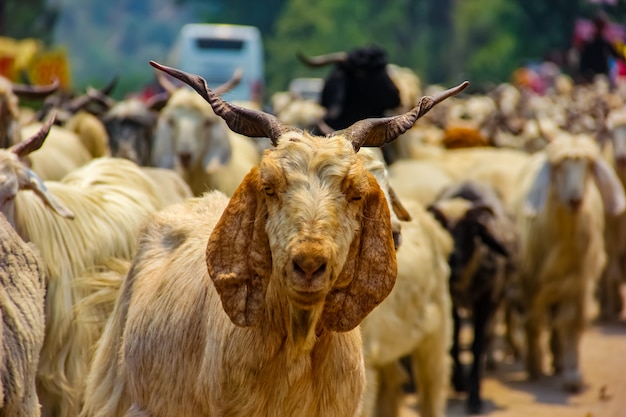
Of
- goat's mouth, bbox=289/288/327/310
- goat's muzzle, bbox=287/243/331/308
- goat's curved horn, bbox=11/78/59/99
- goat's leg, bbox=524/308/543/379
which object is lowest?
goat's leg, bbox=524/308/543/379

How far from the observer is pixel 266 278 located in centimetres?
495

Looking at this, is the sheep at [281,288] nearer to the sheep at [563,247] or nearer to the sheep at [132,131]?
the sheep at [132,131]

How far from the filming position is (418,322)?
8859 millimetres

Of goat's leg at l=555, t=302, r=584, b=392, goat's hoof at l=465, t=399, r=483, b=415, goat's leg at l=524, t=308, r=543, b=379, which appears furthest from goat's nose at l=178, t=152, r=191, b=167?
goat's leg at l=555, t=302, r=584, b=392

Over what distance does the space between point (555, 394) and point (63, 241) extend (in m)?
5.20

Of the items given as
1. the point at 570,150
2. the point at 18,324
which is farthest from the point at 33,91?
the point at 18,324

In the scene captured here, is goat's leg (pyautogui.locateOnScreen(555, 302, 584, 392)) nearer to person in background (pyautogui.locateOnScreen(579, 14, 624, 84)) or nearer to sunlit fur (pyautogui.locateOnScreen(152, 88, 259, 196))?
sunlit fur (pyautogui.locateOnScreen(152, 88, 259, 196))

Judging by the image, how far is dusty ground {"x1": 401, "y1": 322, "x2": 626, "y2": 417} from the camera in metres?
10.3

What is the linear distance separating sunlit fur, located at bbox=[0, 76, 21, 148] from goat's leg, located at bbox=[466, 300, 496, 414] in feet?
12.9

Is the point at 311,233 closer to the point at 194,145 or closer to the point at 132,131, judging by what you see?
the point at 194,145

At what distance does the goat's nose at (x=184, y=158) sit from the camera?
10.6 m

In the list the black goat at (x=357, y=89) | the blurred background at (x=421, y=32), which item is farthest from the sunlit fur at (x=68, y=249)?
the blurred background at (x=421, y=32)

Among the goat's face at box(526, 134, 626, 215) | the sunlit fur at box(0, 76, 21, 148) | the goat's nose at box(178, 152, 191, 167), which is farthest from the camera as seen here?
the goat's face at box(526, 134, 626, 215)

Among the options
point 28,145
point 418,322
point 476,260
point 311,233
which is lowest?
point 418,322
